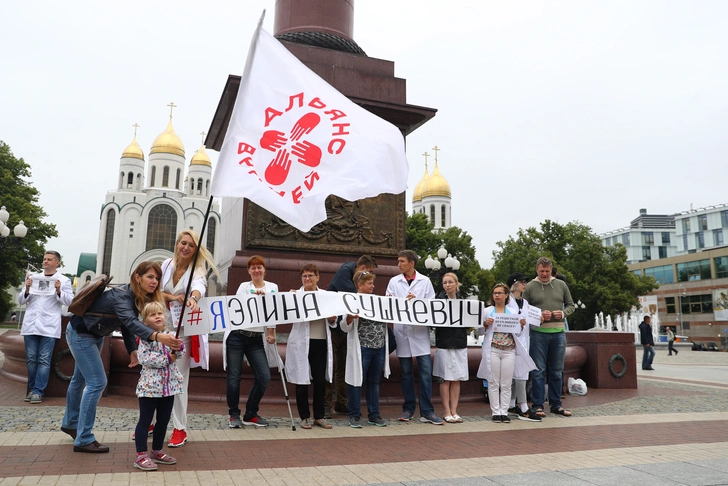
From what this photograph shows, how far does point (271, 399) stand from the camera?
26.4 feet

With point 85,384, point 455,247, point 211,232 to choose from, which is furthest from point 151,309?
point 211,232

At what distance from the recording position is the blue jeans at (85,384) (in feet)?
16.6

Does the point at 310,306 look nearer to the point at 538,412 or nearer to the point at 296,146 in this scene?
the point at 296,146

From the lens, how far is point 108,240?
78.4 m

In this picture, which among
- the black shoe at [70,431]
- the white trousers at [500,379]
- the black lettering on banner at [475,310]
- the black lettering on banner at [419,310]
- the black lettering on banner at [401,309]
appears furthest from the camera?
the black lettering on banner at [475,310]

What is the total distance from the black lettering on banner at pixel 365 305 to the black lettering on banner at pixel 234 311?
4.63ft

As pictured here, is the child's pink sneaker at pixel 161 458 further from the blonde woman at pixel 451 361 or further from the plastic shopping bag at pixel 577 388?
the plastic shopping bag at pixel 577 388

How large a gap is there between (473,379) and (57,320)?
6.10m

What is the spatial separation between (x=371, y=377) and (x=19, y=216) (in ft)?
132

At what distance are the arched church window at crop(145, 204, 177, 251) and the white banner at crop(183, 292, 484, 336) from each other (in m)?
74.7

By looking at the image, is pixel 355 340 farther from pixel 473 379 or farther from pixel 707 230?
pixel 707 230

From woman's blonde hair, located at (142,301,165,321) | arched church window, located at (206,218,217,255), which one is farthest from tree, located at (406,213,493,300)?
woman's blonde hair, located at (142,301,165,321)

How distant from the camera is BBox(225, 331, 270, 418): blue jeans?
6.48 m

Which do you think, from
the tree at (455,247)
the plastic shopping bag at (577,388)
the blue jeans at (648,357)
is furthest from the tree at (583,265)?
the plastic shopping bag at (577,388)
